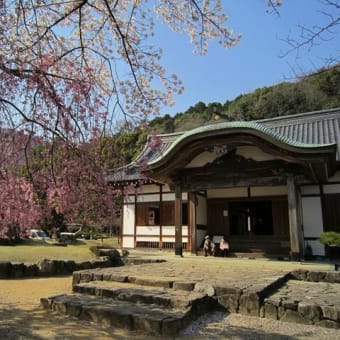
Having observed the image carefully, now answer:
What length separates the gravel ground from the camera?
4.68 metres

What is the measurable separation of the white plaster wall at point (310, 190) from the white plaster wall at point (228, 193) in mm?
2686

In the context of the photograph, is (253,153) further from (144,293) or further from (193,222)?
(144,293)

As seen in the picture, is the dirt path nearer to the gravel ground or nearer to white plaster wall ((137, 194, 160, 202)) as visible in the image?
the gravel ground

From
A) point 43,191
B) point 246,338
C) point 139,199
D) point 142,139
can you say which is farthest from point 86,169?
point 139,199

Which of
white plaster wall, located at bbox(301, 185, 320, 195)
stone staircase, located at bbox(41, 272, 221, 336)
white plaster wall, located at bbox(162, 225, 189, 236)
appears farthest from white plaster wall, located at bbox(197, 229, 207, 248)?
stone staircase, located at bbox(41, 272, 221, 336)

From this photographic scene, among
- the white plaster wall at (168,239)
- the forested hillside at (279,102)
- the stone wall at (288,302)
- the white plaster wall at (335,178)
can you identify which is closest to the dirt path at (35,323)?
the stone wall at (288,302)

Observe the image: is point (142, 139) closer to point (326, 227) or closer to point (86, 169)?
point (86, 169)

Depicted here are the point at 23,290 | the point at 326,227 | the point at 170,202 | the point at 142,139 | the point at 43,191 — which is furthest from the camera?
the point at 170,202

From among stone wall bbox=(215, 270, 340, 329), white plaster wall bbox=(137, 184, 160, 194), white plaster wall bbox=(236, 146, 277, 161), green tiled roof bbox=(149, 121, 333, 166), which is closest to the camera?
stone wall bbox=(215, 270, 340, 329)

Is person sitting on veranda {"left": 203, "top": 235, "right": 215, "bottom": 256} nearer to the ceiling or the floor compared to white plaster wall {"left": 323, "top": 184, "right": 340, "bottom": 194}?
nearer to the floor

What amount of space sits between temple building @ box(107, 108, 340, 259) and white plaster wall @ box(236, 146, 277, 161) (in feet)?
0.12

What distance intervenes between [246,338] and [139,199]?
1293cm

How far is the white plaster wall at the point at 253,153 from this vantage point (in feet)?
42.3

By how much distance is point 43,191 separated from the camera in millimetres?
5785
